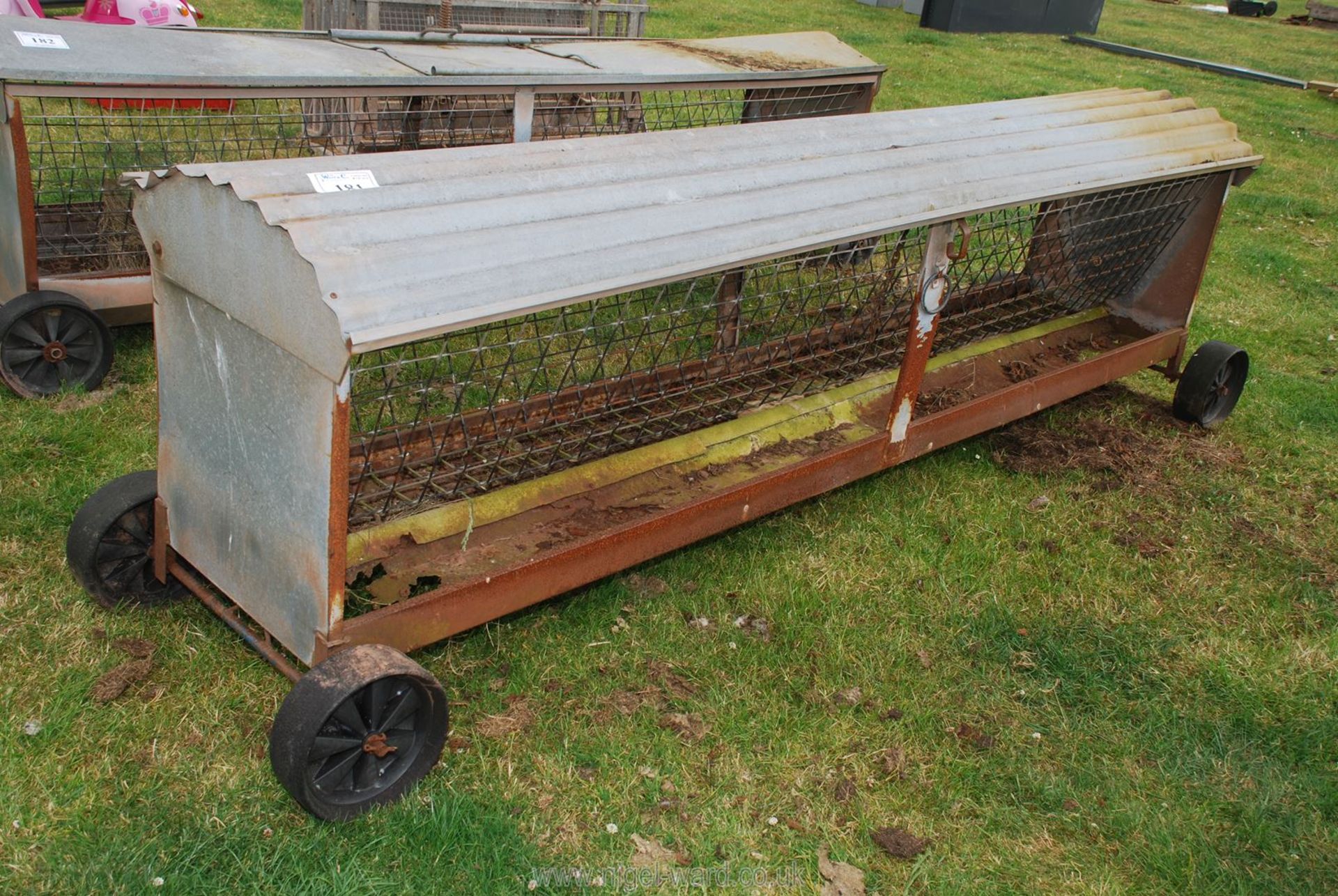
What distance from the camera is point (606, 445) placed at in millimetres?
4262

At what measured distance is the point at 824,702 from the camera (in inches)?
145

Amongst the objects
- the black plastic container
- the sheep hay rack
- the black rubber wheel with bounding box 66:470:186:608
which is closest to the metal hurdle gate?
the sheep hay rack

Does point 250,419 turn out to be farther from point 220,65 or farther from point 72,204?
point 72,204

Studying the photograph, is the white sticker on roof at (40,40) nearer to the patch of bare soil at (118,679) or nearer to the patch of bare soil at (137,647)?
the patch of bare soil at (137,647)

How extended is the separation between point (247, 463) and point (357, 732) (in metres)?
0.76

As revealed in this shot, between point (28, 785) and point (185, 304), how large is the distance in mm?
1305

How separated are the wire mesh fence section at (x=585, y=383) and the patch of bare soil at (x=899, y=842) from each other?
161cm

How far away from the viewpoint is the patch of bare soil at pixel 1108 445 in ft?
17.4

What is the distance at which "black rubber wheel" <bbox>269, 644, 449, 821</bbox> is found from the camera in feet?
9.33

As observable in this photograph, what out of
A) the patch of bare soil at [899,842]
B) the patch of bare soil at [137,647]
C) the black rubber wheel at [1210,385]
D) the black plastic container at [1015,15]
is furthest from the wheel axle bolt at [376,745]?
the black plastic container at [1015,15]

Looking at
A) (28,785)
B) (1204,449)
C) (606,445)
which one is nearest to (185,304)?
(28,785)

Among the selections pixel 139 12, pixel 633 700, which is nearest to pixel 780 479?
pixel 633 700

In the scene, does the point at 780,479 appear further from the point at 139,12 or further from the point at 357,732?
the point at 139,12

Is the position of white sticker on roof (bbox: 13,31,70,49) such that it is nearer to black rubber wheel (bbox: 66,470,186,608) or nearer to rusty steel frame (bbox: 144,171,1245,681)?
black rubber wheel (bbox: 66,470,186,608)
